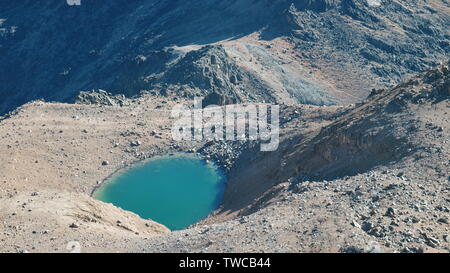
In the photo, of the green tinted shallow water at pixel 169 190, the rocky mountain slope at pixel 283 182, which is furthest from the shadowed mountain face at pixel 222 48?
the rocky mountain slope at pixel 283 182

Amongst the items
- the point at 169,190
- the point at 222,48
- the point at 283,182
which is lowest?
the point at 169,190

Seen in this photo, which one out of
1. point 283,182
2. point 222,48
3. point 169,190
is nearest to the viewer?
point 283,182

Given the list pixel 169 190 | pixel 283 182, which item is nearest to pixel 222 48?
pixel 169 190

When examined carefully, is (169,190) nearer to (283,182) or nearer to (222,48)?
(283,182)

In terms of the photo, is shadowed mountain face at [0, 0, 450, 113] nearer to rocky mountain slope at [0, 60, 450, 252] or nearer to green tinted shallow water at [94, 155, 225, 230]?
green tinted shallow water at [94, 155, 225, 230]

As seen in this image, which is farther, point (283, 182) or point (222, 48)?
point (222, 48)

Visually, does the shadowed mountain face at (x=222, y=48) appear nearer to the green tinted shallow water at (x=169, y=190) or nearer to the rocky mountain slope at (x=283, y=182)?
the green tinted shallow water at (x=169, y=190)

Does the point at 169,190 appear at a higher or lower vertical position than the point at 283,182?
lower

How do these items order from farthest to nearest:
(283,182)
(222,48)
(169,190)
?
(222,48) < (169,190) < (283,182)
